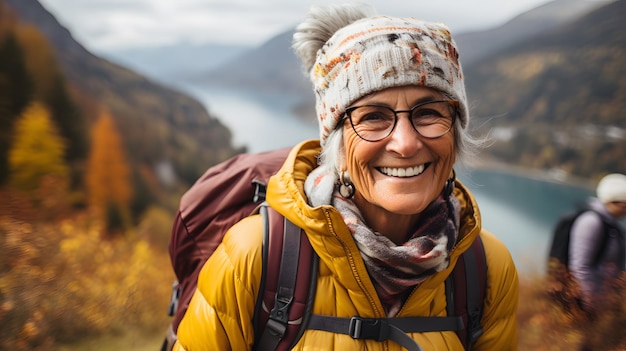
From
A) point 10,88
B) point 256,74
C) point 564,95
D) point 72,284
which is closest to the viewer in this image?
point 72,284

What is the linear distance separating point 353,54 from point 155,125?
674cm

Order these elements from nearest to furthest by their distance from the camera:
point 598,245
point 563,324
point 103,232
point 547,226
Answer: point 598,245 → point 563,324 → point 103,232 → point 547,226

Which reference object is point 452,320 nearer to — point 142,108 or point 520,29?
point 142,108

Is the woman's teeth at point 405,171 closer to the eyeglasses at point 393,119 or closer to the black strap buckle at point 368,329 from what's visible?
the eyeglasses at point 393,119

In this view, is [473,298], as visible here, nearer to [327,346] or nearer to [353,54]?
[327,346]

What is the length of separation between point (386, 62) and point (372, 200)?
441 millimetres

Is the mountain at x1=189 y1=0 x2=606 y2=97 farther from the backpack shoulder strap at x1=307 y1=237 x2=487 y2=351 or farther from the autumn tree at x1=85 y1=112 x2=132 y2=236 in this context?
the backpack shoulder strap at x1=307 y1=237 x2=487 y2=351

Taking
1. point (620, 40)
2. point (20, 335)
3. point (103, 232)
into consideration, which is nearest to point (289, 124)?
point (103, 232)

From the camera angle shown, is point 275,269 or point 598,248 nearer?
point 275,269

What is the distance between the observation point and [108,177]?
6.29 meters

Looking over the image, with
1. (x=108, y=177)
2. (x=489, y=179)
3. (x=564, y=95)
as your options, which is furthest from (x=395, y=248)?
(x=489, y=179)

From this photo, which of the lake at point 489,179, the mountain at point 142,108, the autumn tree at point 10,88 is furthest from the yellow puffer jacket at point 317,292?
the mountain at point 142,108

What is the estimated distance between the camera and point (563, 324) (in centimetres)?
313

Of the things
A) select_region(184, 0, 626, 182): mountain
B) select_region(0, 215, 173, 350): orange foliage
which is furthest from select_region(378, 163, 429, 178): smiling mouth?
select_region(184, 0, 626, 182): mountain
